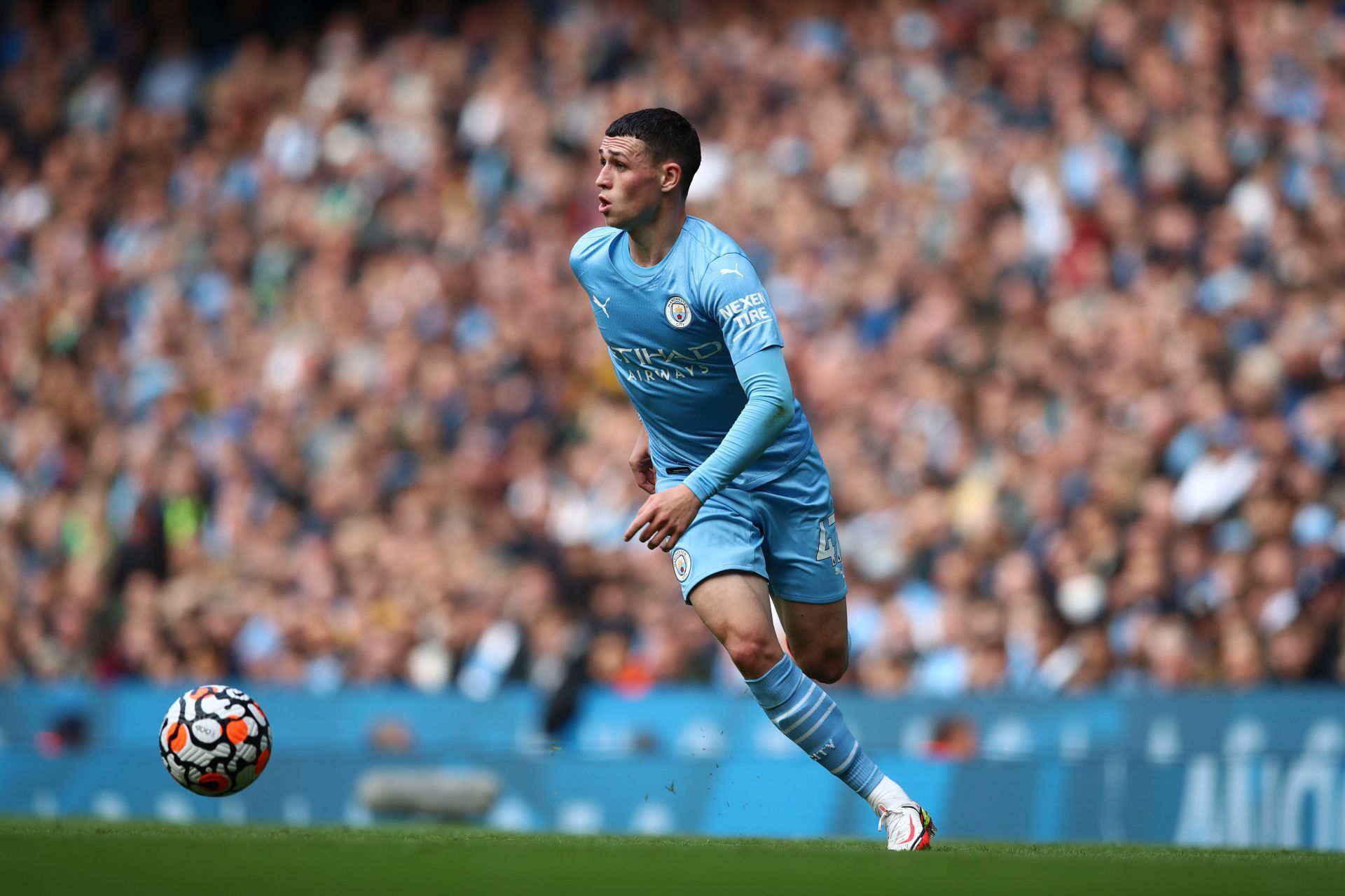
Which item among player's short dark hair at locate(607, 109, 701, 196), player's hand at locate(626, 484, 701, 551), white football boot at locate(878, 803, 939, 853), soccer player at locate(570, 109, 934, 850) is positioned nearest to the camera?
player's hand at locate(626, 484, 701, 551)

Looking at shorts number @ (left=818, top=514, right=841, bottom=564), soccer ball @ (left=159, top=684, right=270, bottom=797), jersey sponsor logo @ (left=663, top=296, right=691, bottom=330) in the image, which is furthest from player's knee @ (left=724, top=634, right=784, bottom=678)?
soccer ball @ (left=159, top=684, right=270, bottom=797)

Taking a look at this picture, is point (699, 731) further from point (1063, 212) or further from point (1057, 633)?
point (1063, 212)

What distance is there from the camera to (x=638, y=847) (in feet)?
21.7

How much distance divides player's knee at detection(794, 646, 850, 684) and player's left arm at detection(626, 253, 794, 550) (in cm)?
114

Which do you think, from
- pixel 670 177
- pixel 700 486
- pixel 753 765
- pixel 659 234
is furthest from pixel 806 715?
pixel 753 765

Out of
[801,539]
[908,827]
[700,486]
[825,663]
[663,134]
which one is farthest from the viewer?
[825,663]

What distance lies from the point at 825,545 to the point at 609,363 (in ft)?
26.0

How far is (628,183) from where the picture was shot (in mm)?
6555

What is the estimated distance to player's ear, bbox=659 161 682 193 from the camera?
21.7ft

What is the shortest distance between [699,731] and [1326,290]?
17.4 ft

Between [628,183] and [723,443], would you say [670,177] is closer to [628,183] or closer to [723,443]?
[628,183]

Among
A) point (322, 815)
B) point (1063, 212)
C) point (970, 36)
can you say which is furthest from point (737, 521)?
point (970, 36)

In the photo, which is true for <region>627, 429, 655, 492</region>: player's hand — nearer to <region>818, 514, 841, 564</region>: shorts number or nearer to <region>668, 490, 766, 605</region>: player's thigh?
<region>668, 490, 766, 605</region>: player's thigh

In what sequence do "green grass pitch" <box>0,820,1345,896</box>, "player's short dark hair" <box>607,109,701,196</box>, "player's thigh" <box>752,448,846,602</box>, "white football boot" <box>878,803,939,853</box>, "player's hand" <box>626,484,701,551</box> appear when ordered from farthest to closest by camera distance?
"player's thigh" <box>752,448,846,602</box> < "player's short dark hair" <box>607,109,701,196</box> < "white football boot" <box>878,803,939,853</box> < "player's hand" <box>626,484,701,551</box> < "green grass pitch" <box>0,820,1345,896</box>
